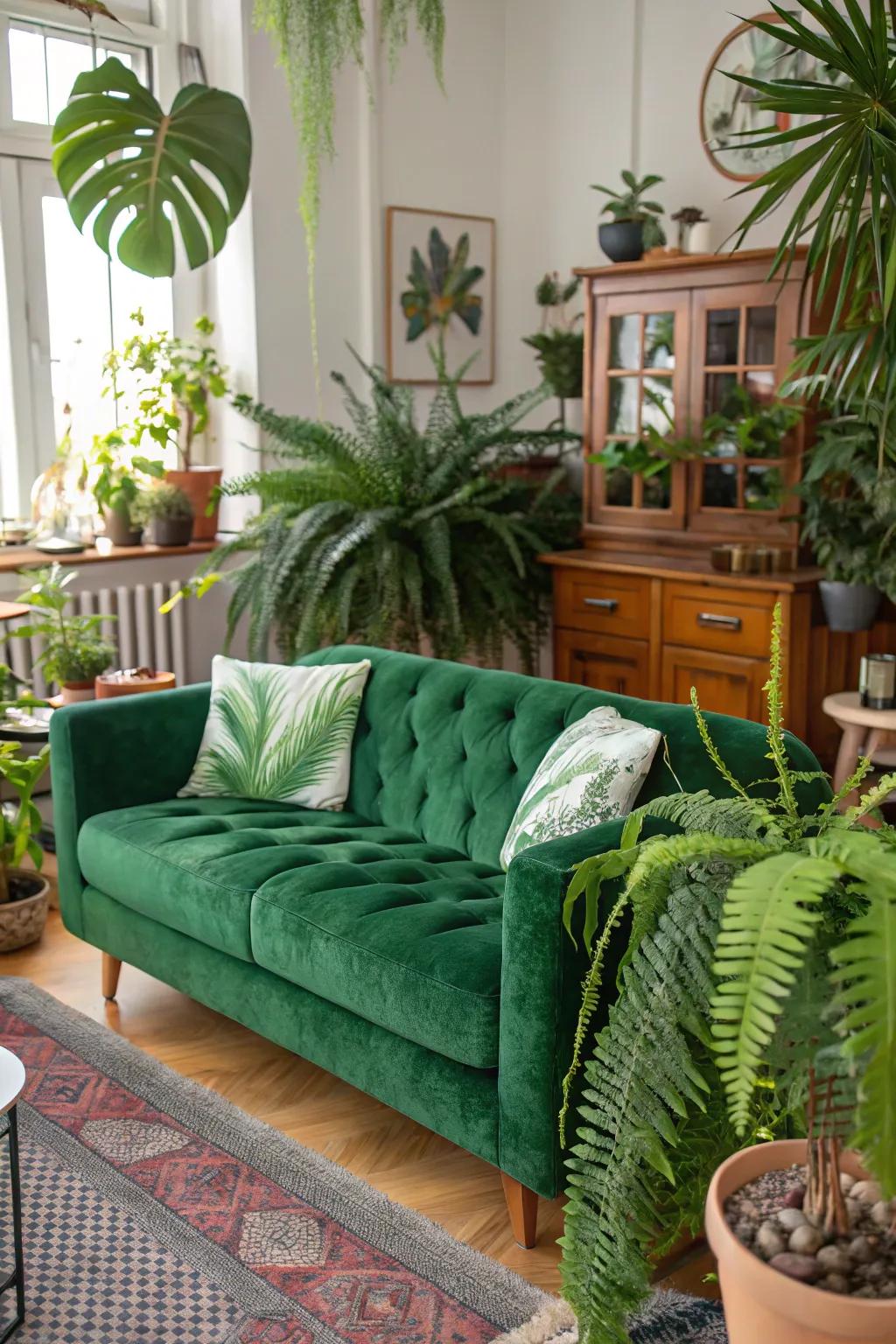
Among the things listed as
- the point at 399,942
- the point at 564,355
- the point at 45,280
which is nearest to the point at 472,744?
the point at 399,942

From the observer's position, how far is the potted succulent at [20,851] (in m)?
3.22

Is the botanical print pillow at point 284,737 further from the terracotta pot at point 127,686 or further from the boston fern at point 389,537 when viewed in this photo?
the boston fern at point 389,537

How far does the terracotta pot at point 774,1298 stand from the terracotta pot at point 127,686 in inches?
98.3

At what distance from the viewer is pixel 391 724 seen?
298 centimetres

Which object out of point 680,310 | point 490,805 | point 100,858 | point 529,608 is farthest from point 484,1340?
point 680,310

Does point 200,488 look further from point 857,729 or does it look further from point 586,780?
point 586,780

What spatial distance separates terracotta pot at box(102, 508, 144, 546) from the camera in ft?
15.2

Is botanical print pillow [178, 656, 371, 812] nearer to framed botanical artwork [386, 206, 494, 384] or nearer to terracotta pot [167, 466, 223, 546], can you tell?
terracotta pot [167, 466, 223, 546]

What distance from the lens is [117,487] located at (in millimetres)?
4609

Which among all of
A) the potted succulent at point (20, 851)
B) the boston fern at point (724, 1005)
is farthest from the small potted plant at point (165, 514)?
the boston fern at point (724, 1005)

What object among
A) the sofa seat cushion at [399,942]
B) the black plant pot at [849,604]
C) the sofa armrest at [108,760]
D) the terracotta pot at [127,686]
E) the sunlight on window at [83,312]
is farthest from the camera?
the sunlight on window at [83,312]

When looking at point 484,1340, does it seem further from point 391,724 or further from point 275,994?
point 391,724

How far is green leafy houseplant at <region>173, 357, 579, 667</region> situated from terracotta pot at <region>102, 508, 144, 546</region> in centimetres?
47

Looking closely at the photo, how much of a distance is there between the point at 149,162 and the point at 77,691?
1.81 metres
